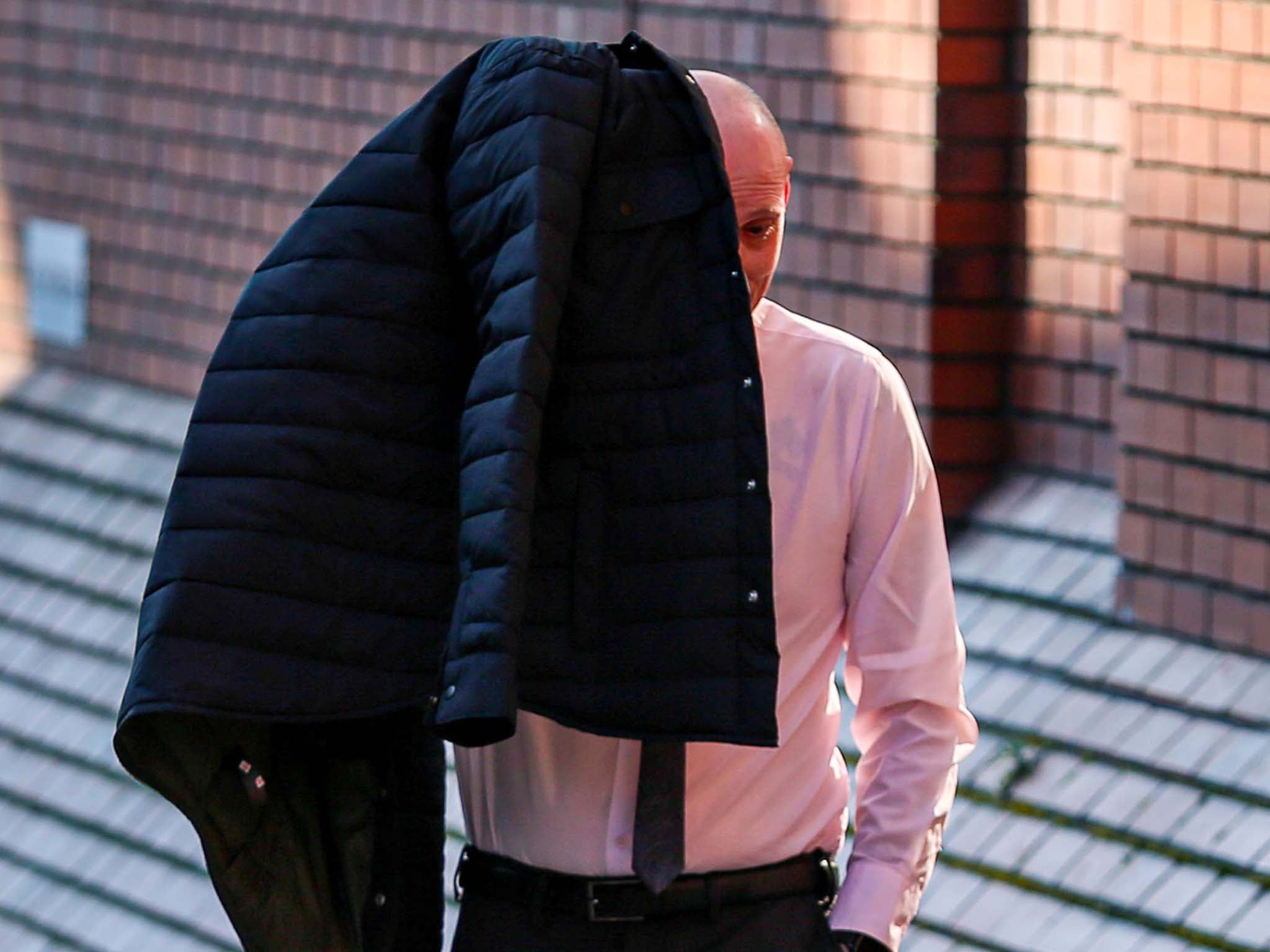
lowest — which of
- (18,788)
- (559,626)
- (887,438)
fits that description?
(18,788)

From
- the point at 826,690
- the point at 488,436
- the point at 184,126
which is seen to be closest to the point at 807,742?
the point at 826,690

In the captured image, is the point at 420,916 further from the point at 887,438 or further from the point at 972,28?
the point at 972,28

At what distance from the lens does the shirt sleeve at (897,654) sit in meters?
2.82

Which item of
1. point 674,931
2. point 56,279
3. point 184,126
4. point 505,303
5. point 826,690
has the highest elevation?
point 505,303

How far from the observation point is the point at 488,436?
2543mm

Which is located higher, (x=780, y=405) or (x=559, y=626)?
(x=780, y=405)

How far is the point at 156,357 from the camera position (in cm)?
682

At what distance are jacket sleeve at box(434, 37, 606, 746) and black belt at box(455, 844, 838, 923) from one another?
0.39m

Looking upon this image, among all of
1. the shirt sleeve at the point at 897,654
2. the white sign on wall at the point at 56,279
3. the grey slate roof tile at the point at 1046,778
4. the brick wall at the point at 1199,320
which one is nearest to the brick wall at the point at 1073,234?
the grey slate roof tile at the point at 1046,778

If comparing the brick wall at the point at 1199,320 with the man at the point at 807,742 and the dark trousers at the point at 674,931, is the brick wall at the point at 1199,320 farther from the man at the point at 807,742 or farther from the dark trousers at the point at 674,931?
the dark trousers at the point at 674,931

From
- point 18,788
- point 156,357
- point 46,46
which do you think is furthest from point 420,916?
point 46,46

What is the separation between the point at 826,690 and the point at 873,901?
0.25 meters

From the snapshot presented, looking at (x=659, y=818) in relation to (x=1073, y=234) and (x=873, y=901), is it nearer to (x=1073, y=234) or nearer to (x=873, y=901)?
(x=873, y=901)

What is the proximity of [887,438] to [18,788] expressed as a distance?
4.09m
